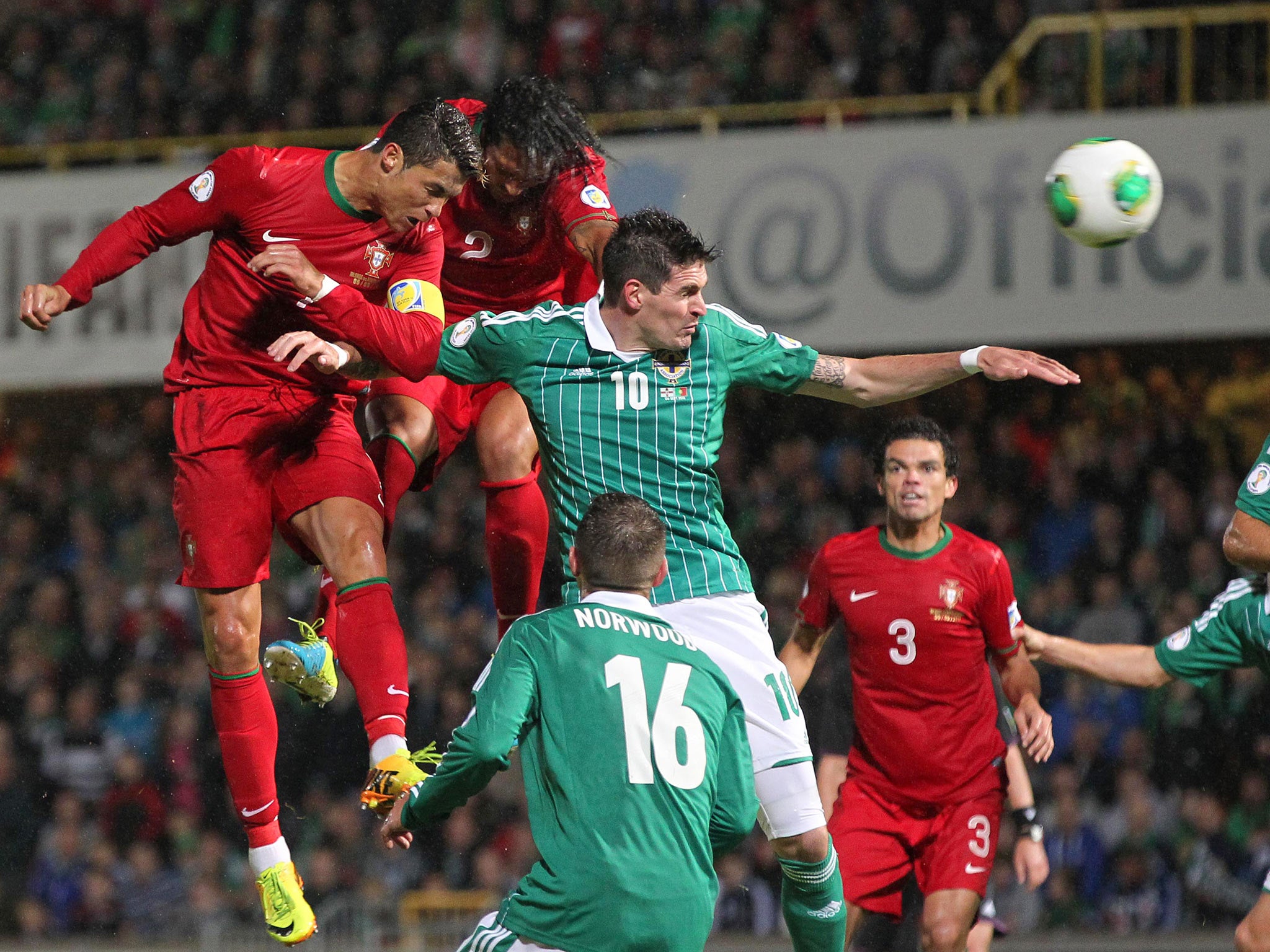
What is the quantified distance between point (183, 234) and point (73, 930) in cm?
667

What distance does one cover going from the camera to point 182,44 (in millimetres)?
12875

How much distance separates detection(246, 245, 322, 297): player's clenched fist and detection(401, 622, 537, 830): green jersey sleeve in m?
1.41

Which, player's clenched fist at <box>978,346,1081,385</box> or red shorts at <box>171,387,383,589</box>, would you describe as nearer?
player's clenched fist at <box>978,346,1081,385</box>

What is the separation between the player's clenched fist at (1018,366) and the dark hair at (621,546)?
47.6 inches

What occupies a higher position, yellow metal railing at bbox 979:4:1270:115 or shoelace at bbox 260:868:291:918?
yellow metal railing at bbox 979:4:1270:115

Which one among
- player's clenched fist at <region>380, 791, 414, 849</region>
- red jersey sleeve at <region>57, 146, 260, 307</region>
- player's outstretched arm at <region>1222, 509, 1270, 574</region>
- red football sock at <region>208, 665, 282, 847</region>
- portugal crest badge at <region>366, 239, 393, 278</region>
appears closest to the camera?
player's clenched fist at <region>380, 791, 414, 849</region>

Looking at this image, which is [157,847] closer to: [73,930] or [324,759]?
[73,930]

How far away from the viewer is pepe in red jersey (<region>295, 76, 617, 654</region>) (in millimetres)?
5438

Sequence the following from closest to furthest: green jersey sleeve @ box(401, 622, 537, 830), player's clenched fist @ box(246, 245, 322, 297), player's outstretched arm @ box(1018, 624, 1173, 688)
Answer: green jersey sleeve @ box(401, 622, 537, 830) < player's clenched fist @ box(246, 245, 322, 297) < player's outstretched arm @ box(1018, 624, 1173, 688)

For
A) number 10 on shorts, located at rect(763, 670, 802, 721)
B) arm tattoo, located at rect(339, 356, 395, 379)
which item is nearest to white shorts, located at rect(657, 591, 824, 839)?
number 10 on shorts, located at rect(763, 670, 802, 721)

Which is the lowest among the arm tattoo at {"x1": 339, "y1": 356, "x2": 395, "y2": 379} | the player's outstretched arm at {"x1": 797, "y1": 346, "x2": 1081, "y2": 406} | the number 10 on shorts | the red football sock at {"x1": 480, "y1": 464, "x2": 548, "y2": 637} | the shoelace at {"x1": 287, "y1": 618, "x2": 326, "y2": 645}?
the number 10 on shorts

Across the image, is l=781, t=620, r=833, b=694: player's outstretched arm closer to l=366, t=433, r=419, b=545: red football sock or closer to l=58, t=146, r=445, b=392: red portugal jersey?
l=366, t=433, r=419, b=545: red football sock

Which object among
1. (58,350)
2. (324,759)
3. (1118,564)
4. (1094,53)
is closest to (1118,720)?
(1118,564)

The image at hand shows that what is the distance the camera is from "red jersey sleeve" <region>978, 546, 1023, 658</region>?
579 cm
